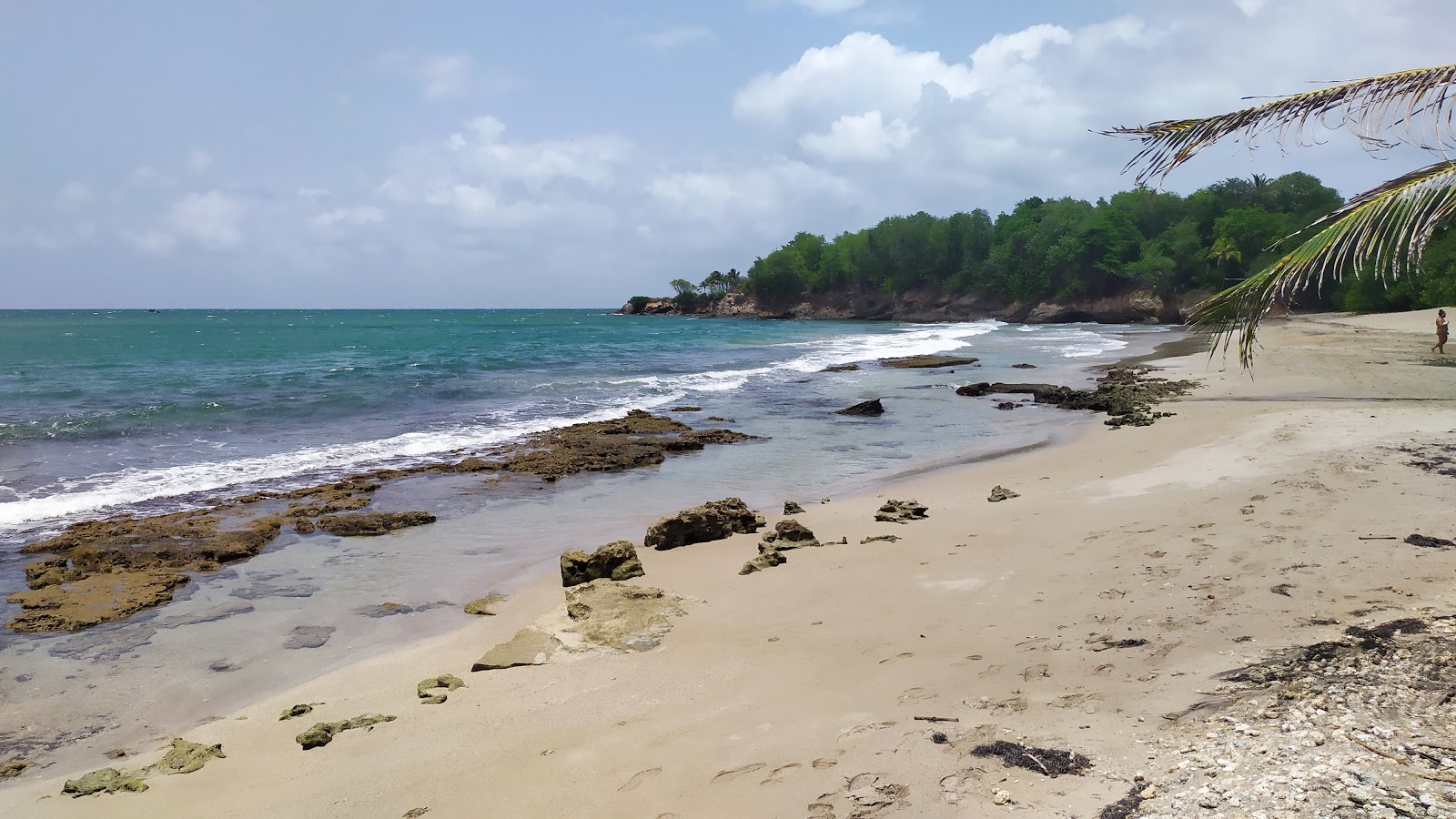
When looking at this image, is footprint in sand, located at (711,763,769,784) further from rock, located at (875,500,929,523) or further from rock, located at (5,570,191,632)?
rock, located at (5,570,191,632)

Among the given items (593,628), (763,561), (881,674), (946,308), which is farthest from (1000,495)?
(946,308)

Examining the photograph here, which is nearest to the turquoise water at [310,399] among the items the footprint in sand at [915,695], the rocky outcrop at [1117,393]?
the rocky outcrop at [1117,393]

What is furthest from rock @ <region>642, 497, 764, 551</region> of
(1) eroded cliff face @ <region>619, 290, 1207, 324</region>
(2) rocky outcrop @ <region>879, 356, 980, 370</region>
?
(1) eroded cliff face @ <region>619, 290, 1207, 324</region>

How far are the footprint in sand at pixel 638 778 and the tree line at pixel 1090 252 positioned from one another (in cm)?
4873

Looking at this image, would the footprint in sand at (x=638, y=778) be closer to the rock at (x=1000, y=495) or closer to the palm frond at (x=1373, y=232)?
the palm frond at (x=1373, y=232)

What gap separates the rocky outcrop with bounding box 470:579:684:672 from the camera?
18.5 feet

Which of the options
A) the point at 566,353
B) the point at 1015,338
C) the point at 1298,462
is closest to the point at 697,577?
the point at 1298,462

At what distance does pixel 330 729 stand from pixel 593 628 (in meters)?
1.83

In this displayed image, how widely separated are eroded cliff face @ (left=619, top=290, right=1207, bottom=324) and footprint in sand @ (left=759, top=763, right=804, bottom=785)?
54.9 metres

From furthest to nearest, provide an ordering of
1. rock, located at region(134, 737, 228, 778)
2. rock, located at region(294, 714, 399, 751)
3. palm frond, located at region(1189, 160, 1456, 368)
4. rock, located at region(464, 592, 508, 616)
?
rock, located at region(464, 592, 508, 616) < rock, located at region(294, 714, 399, 751) < rock, located at region(134, 737, 228, 778) < palm frond, located at region(1189, 160, 1456, 368)

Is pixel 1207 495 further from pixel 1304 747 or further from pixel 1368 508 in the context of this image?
pixel 1304 747

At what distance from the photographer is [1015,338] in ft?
161

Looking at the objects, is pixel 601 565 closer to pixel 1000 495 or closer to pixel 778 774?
pixel 778 774

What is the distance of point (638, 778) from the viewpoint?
12.5 feet
